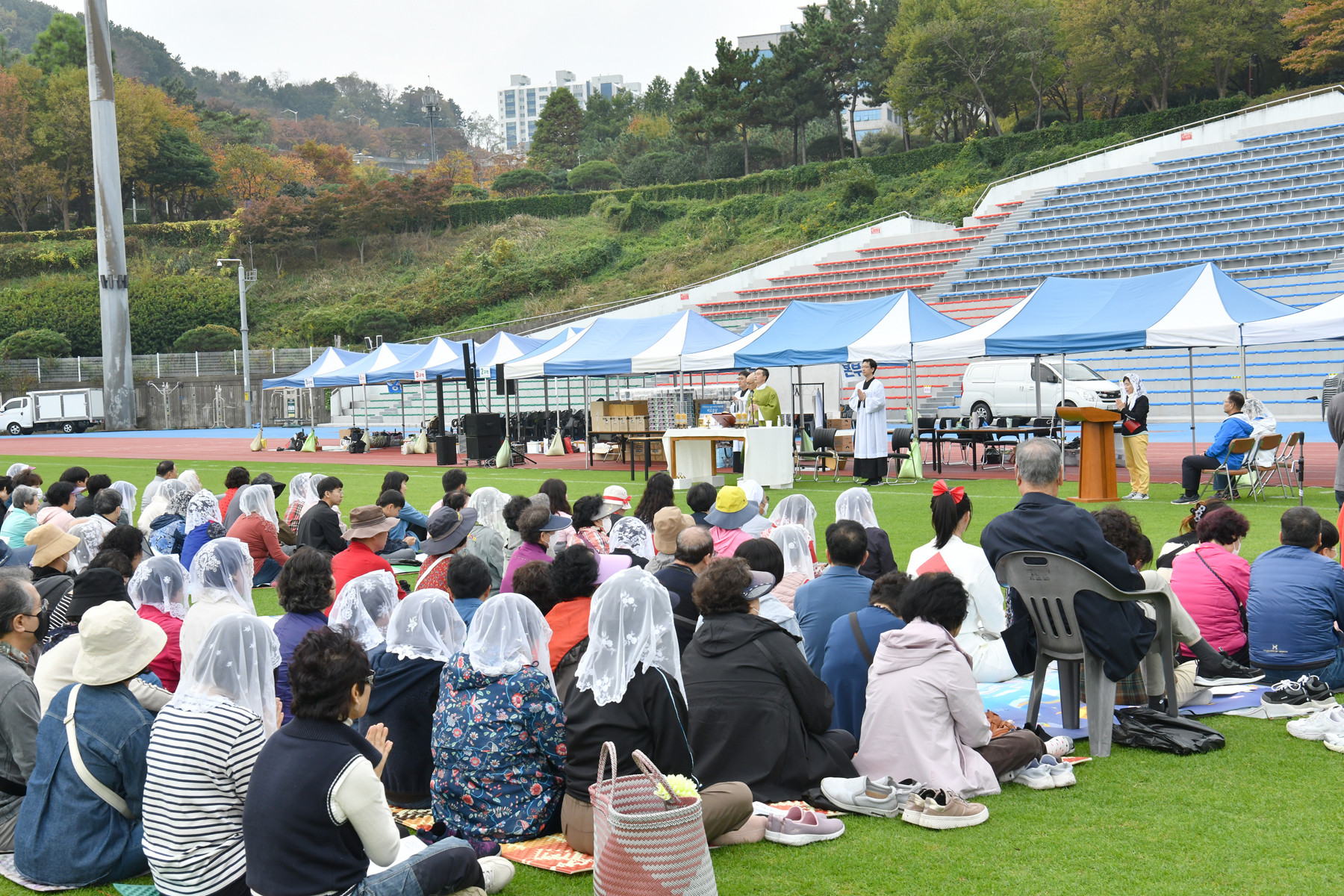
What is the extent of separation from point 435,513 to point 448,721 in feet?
14.4

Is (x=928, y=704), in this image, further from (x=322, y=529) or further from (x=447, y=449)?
(x=447, y=449)

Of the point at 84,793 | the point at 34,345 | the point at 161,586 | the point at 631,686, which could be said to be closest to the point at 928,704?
the point at 631,686

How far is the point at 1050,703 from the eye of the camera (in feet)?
19.7

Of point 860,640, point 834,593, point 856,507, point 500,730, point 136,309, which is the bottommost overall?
point 500,730

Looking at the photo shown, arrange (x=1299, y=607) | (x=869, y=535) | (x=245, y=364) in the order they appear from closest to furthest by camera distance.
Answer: (x=1299, y=607) → (x=869, y=535) → (x=245, y=364)

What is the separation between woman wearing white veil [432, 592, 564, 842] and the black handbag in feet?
8.85

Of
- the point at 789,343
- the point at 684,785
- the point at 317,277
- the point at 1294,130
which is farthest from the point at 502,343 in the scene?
the point at 317,277

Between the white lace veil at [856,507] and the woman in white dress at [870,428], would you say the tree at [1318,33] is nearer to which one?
the woman in white dress at [870,428]

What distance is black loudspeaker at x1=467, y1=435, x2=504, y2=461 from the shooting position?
2322 centimetres

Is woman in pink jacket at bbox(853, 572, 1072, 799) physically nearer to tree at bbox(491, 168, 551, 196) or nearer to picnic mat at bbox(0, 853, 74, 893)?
picnic mat at bbox(0, 853, 74, 893)

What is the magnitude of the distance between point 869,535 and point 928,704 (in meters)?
2.78

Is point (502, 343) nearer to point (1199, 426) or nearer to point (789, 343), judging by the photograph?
point (789, 343)

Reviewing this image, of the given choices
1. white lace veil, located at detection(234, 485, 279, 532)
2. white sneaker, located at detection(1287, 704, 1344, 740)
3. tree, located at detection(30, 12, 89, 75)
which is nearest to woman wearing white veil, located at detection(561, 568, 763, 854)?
white sneaker, located at detection(1287, 704, 1344, 740)

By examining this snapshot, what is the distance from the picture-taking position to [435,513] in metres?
8.38
